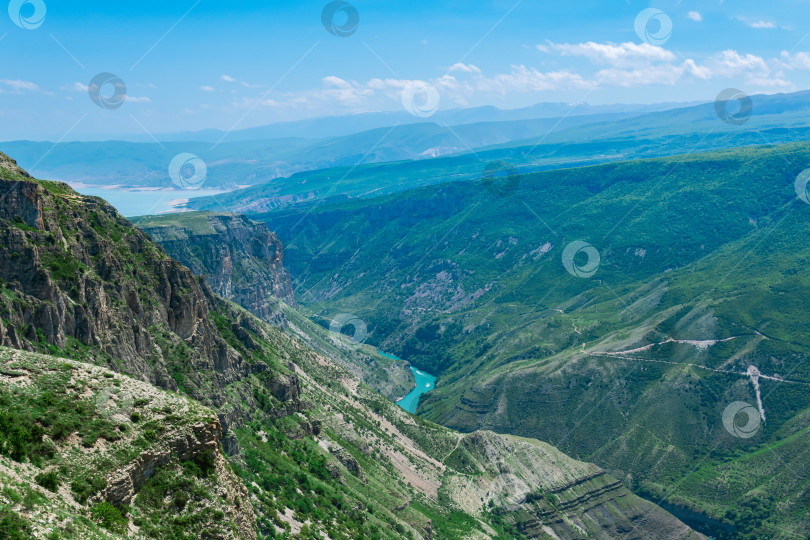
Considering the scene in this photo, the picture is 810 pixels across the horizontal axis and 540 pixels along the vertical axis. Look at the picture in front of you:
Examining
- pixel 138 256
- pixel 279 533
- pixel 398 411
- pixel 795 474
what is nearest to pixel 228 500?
pixel 279 533

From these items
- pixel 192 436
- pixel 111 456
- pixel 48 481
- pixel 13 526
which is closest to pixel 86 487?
pixel 48 481

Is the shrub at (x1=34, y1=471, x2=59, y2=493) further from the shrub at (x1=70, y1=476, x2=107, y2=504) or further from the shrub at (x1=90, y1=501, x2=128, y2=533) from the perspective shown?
the shrub at (x1=90, y1=501, x2=128, y2=533)

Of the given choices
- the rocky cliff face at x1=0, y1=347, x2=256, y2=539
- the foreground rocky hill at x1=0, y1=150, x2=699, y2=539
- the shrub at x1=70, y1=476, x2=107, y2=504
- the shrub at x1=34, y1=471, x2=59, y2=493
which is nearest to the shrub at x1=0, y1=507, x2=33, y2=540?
the foreground rocky hill at x1=0, y1=150, x2=699, y2=539

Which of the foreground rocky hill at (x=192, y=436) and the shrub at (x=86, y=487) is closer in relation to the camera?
the shrub at (x=86, y=487)

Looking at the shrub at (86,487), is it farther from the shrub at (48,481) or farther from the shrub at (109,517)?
the shrub at (48,481)

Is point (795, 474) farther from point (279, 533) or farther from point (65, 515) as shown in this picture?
point (65, 515)

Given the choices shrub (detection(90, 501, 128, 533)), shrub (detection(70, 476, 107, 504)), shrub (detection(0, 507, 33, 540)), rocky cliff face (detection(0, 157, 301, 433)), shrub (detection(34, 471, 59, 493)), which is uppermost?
rocky cliff face (detection(0, 157, 301, 433))

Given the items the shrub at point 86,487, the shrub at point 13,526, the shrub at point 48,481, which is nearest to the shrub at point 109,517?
the shrub at point 86,487

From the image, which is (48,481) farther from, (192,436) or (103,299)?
(103,299)
